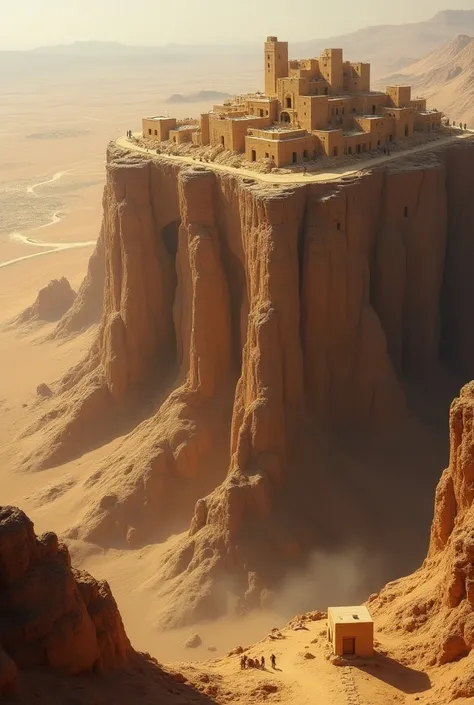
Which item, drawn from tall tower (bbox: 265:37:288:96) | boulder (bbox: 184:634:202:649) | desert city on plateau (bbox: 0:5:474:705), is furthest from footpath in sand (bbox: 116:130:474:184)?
boulder (bbox: 184:634:202:649)

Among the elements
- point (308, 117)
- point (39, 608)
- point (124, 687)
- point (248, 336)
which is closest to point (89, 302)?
point (308, 117)

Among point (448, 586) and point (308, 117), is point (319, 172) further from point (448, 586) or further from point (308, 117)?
point (448, 586)

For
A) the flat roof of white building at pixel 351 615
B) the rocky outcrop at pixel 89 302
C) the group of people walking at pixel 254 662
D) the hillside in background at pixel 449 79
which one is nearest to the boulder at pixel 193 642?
the group of people walking at pixel 254 662

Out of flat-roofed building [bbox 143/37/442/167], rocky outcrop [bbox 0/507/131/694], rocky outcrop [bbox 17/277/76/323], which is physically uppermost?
flat-roofed building [bbox 143/37/442/167]

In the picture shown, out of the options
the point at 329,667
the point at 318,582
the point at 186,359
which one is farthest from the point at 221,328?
the point at 329,667

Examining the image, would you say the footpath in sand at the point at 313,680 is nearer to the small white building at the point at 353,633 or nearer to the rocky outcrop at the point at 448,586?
the small white building at the point at 353,633

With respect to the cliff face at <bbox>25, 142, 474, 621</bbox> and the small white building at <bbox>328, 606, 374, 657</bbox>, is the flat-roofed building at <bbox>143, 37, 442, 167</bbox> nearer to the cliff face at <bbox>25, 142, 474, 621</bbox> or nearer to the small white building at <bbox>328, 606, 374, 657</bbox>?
the cliff face at <bbox>25, 142, 474, 621</bbox>
